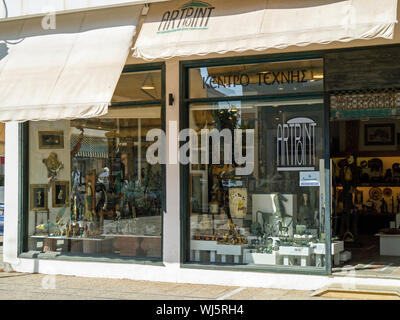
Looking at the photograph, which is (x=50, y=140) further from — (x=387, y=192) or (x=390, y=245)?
(x=387, y=192)

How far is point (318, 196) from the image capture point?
27.4ft

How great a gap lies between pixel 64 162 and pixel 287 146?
13.5 ft

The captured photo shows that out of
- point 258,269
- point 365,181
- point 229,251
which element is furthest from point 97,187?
point 365,181

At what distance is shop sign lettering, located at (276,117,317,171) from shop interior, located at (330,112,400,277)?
3266 mm

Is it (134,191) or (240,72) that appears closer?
(240,72)

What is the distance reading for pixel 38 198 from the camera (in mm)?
10234

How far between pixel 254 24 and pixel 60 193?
477 centimetres

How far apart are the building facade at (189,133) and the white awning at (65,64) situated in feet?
0.08

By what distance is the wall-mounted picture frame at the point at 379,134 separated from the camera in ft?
48.2

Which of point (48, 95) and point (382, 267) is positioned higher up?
point (48, 95)
